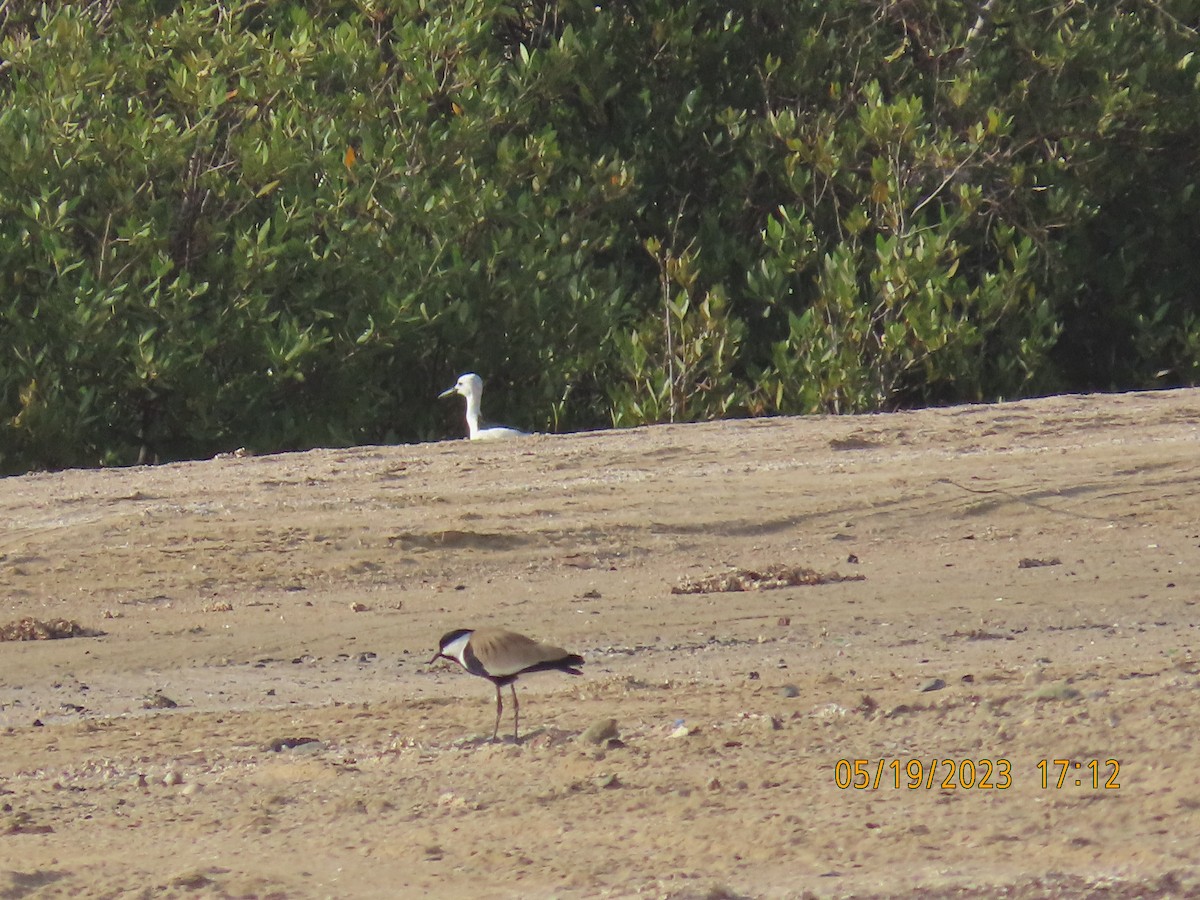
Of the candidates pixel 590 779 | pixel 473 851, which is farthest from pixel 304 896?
pixel 590 779

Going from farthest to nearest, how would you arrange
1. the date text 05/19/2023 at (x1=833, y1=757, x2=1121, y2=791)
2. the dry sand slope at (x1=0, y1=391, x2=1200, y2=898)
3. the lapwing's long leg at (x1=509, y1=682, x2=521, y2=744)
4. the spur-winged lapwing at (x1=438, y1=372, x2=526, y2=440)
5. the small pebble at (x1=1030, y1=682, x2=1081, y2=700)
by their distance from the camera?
the spur-winged lapwing at (x1=438, y1=372, x2=526, y2=440) < the small pebble at (x1=1030, y1=682, x2=1081, y2=700) < the lapwing's long leg at (x1=509, y1=682, x2=521, y2=744) < the date text 05/19/2023 at (x1=833, y1=757, x2=1121, y2=791) < the dry sand slope at (x1=0, y1=391, x2=1200, y2=898)

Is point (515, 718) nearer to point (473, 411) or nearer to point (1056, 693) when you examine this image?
point (1056, 693)

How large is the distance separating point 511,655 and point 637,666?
1812 mm

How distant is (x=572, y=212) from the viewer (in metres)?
16.5

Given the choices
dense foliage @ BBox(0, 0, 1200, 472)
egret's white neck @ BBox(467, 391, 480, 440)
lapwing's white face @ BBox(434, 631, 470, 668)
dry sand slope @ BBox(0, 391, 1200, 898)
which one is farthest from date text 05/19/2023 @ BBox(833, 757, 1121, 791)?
dense foliage @ BBox(0, 0, 1200, 472)

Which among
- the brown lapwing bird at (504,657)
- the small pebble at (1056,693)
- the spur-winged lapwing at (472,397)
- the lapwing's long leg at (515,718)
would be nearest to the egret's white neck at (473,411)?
the spur-winged lapwing at (472,397)

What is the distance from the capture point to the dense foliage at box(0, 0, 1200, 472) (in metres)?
14.6

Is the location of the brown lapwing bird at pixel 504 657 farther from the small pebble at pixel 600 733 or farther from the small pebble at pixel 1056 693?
the small pebble at pixel 1056 693

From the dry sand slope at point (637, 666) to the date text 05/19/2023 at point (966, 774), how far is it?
16 mm

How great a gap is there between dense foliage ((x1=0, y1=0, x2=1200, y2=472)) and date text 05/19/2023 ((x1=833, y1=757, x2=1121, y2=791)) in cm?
942

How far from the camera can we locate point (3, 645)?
8.31m

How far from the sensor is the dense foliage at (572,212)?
1455cm

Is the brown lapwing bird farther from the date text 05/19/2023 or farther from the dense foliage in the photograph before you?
the dense foliage

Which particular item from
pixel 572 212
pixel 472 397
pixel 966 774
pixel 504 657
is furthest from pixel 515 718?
pixel 572 212
